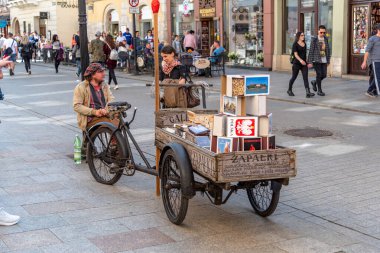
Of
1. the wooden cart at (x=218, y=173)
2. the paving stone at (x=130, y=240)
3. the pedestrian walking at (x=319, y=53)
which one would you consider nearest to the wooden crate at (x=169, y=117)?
the wooden cart at (x=218, y=173)

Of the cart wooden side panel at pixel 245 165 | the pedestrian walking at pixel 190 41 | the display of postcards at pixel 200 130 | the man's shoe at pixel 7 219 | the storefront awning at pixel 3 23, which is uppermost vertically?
the storefront awning at pixel 3 23

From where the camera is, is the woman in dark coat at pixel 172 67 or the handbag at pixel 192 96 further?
the woman in dark coat at pixel 172 67

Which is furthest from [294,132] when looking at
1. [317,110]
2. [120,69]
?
[120,69]

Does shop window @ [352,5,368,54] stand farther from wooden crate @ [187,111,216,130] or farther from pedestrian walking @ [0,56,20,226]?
pedestrian walking @ [0,56,20,226]

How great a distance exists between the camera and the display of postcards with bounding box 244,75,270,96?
5.09 metres

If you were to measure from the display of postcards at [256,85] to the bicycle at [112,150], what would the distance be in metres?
1.52

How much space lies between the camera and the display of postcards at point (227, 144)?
16.4ft

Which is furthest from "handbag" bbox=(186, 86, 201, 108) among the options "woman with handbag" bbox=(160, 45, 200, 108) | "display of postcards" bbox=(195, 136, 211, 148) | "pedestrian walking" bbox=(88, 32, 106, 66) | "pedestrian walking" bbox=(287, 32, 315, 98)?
"pedestrian walking" bbox=(88, 32, 106, 66)

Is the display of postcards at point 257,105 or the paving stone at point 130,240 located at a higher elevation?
the display of postcards at point 257,105

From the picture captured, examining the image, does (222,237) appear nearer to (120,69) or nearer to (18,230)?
(18,230)

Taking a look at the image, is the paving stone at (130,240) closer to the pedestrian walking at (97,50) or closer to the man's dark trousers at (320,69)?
the man's dark trousers at (320,69)

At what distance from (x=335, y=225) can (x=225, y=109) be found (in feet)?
4.80

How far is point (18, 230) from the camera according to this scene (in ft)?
17.3

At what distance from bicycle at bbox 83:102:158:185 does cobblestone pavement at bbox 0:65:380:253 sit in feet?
0.61
